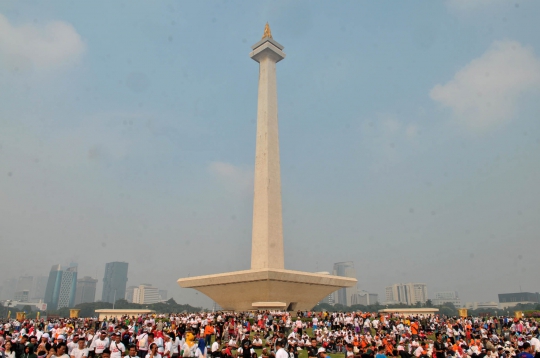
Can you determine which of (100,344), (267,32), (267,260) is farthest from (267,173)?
(100,344)

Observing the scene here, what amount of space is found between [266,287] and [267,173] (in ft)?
37.2

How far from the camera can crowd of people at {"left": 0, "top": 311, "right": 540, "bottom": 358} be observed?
1134cm

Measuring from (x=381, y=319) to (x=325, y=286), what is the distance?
17217mm

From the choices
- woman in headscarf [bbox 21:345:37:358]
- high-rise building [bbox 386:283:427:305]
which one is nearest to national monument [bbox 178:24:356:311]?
woman in headscarf [bbox 21:345:37:358]

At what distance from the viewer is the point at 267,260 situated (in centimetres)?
3941

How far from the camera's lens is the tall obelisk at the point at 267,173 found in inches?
1592

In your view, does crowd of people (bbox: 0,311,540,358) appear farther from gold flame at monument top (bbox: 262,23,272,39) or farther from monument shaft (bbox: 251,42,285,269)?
gold flame at monument top (bbox: 262,23,272,39)

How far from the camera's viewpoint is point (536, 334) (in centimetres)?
2145

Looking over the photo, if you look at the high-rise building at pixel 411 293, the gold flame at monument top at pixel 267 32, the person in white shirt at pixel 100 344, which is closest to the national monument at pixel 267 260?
the gold flame at monument top at pixel 267 32

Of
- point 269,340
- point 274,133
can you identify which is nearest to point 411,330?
point 269,340

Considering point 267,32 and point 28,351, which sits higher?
point 267,32

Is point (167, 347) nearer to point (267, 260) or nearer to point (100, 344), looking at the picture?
point (100, 344)

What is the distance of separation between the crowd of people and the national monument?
736cm

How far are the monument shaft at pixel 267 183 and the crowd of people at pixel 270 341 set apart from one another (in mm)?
10403
